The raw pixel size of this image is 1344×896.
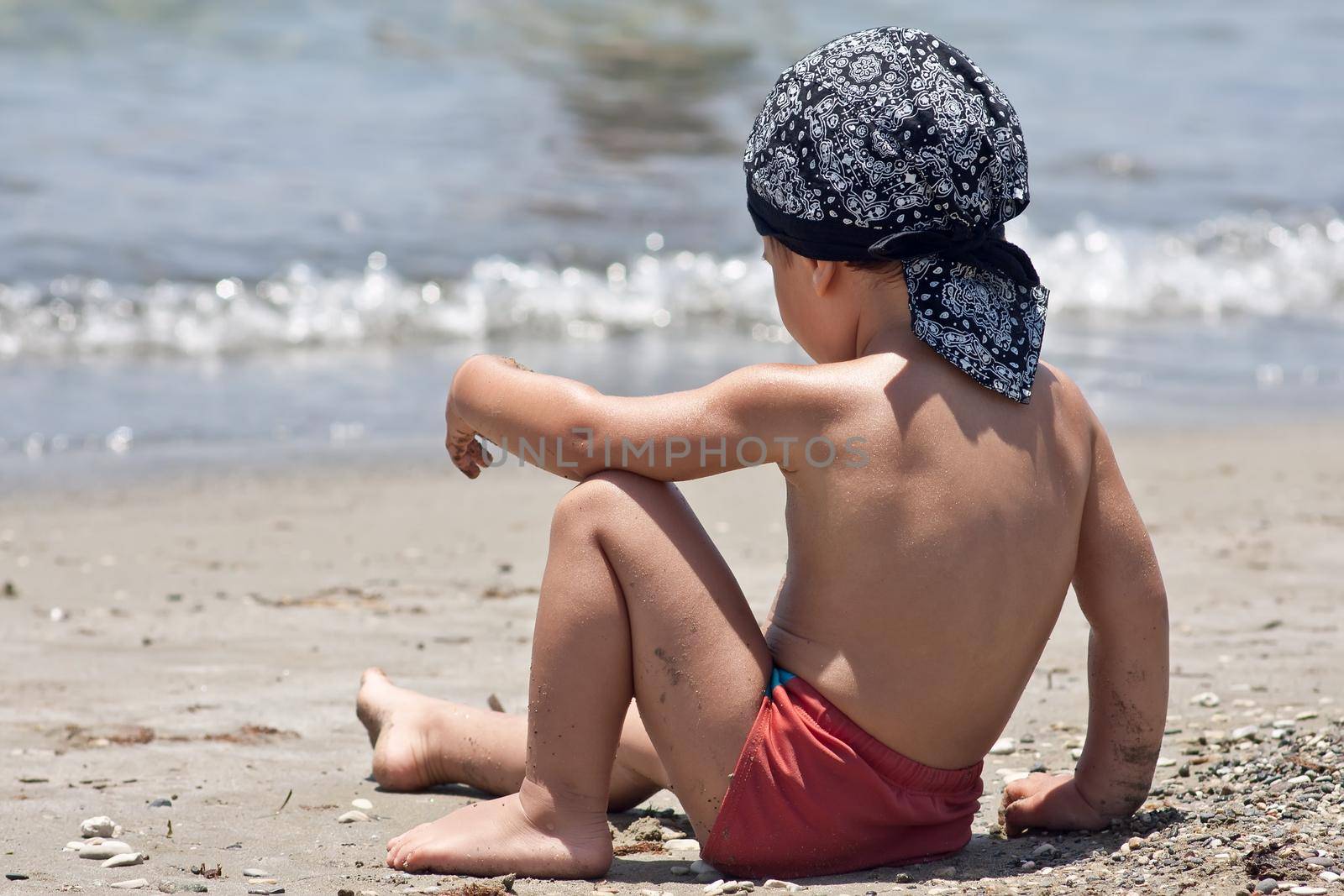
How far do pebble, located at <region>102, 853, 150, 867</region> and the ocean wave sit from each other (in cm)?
495

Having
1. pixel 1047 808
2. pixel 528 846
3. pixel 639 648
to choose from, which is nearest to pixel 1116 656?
pixel 1047 808

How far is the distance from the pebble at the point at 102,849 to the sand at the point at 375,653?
0.05 metres

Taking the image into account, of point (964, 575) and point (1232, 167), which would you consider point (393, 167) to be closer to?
point (1232, 167)

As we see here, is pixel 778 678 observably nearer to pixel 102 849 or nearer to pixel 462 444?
pixel 462 444

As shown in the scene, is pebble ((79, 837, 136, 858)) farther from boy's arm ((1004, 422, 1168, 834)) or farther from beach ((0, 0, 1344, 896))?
boy's arm ((1004, 422, 1168, 834))

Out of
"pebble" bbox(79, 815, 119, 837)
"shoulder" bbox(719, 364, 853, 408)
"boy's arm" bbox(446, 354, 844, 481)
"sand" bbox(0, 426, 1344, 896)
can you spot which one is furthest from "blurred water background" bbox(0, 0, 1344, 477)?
"shoulder" bbox(719, 364, 853, 408)

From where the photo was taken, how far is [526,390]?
224 centimetres

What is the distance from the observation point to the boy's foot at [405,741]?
2.78 meters

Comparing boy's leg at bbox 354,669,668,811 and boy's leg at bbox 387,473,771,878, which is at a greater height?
boy's leg at bbox 387,473,771,878

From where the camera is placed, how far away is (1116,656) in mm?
2344

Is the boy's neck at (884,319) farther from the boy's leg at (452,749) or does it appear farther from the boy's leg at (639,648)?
the boy's leg at (452,749)

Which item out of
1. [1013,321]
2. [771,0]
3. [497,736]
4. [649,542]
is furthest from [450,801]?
[771,0]

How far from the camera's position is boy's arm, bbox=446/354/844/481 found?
209 cm

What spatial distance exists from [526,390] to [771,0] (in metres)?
14.2
